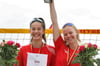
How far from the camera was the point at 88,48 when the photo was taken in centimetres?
379

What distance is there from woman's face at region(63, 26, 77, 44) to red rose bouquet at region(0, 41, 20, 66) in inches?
30.7

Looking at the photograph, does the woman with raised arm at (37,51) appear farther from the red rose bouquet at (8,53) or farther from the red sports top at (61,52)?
the red rose bouquet at (8,53)

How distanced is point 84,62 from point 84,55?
93mm

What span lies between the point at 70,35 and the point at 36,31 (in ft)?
1.70

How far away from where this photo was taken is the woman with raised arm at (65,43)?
418cm

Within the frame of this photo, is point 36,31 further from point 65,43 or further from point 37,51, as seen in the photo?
point 65,43

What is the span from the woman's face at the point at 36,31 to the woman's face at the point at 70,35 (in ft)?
1.21

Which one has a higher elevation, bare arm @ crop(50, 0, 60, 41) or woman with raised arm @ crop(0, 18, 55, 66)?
bare arm @ crop(50, 0, 60, 41)

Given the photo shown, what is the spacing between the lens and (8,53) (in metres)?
3.92

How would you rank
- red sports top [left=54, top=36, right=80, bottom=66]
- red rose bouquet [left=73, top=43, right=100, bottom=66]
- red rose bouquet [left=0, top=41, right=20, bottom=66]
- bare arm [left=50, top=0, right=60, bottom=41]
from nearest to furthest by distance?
red rose bouquet [left=73, top=43, right=100, bottom=66] → red rose bouquet [left=0, top=41, right=20, bottom=66] → red sports top [left=54, top=36, right=80, bottom=66] → bare arm [left=50, top=0, right=60, bottom=41]

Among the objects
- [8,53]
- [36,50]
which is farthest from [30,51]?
[8,53]

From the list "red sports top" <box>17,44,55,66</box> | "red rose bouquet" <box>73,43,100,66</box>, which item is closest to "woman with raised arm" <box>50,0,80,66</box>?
"red sports top" <box>17,44,55,66</box>

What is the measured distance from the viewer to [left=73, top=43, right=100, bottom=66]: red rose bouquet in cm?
370

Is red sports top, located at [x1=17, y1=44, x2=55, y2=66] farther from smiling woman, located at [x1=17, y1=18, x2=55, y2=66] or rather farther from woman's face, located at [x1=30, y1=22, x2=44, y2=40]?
woman's face, located at [x1=30, y1=22, x2=44, y2=40]
